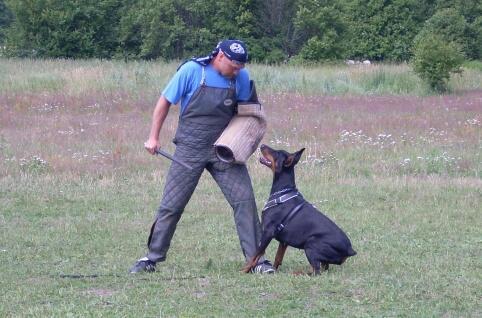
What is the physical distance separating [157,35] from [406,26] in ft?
59.1

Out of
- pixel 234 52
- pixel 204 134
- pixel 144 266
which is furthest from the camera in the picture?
pixel 144 266

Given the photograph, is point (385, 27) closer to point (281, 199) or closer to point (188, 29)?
point (188, 29)

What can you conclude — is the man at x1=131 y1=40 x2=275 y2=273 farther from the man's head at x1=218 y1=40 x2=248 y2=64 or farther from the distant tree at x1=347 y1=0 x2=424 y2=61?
the distant tree at x1=347 y1=0 x2=424 y2=61

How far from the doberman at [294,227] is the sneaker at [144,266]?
80 centimetres

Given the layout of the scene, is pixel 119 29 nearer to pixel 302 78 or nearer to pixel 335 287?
pixel 302 78

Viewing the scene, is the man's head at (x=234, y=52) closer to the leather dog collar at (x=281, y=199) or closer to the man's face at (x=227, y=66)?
the man's face at (x=227, y=66)

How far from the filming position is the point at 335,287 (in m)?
5.22

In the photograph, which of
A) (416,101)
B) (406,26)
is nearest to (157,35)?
(406,26)

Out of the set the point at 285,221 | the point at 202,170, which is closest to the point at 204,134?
the point at 202,170

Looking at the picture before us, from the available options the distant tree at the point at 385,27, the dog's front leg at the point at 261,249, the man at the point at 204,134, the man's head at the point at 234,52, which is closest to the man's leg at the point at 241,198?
the man at the point at 204,134

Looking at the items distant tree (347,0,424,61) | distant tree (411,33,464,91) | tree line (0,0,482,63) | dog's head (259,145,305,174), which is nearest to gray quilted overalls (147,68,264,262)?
dog's head (259,145,305,174)

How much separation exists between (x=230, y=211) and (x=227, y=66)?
3566 mm

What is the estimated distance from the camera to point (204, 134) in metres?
5.84

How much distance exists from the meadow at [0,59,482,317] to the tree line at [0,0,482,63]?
21.2 m
